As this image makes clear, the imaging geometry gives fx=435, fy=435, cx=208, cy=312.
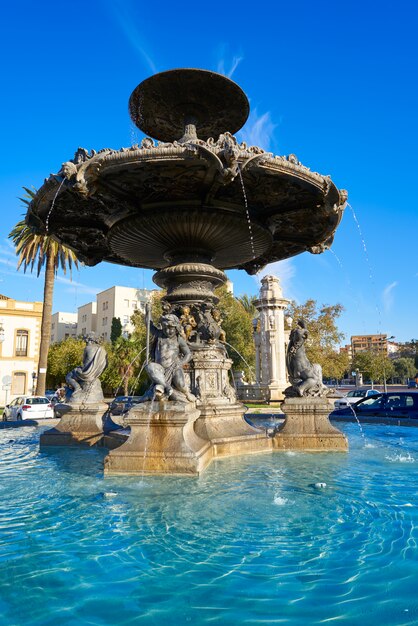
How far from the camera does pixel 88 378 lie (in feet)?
31.0

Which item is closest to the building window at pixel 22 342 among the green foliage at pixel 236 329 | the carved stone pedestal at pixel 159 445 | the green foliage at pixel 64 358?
the green foliage at pixel 64 358

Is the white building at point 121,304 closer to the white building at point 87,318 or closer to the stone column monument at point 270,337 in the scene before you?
the white building at point 87,318

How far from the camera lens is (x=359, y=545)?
3.58m

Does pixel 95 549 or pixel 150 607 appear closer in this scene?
pixel 150 607

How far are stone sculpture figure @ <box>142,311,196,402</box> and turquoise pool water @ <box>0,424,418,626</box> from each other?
1381 millimetres

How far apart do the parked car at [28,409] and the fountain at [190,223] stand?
1083 cm

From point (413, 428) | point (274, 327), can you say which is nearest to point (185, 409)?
point (413, 428)

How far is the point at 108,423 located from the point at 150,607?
7235 millimetres

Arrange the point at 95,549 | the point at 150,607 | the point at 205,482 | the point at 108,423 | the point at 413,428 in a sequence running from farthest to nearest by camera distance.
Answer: the point at 413,428 → the point at 108,423 → the point at 205,482 → the point at 95,549 → the point at 150,607

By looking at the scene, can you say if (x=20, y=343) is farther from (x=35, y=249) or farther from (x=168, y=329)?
(x=168, y=329)

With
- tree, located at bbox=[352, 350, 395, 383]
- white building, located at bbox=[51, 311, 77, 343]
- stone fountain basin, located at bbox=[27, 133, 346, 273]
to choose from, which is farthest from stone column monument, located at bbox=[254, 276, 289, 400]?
white building, located at bbox=[51, 311, 77, 343]

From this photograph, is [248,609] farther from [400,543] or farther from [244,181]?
[244,181]

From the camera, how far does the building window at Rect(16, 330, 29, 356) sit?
42.0 m

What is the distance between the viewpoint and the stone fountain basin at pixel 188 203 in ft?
24.0
